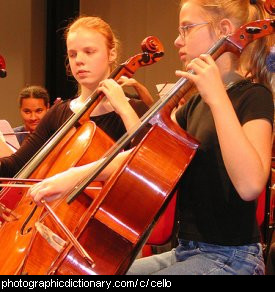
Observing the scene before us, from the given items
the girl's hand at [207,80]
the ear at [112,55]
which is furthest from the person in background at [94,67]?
the girl's hand at [207,80]

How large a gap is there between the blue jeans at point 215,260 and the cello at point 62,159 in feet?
0.99

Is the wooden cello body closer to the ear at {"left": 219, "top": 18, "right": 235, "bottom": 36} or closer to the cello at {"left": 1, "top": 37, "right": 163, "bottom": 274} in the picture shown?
the cello at {"left": 1, "top": 37, "right": 163, "bottom": 274}

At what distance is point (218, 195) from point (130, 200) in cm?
21

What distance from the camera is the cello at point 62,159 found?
145 centimetres

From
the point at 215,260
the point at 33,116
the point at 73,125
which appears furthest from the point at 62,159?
the point at 33,116

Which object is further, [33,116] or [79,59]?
[33,116]

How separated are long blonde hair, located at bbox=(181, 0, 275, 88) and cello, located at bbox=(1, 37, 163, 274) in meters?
0.38

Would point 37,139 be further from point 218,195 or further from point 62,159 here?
point 218,195

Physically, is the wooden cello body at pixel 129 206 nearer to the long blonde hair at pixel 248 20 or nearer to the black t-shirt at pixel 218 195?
the black t-shirt at pixel 218 195

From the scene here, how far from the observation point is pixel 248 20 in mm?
1396

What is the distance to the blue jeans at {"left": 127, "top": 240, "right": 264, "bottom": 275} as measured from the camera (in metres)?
1.21

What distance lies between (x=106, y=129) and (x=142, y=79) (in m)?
2.74

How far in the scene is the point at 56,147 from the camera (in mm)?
1778

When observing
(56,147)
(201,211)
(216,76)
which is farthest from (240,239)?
(56,147)
